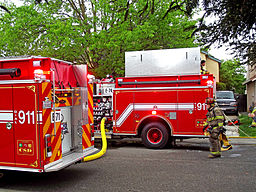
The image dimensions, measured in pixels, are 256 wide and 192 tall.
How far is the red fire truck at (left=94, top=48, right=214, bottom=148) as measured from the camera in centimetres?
895

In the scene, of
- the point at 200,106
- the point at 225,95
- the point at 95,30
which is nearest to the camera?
the point at 200,106

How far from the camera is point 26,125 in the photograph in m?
5.12

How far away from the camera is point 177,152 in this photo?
28.9ft

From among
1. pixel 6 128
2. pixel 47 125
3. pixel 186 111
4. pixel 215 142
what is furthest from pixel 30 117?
pixel 186 111

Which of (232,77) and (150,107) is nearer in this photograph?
(150,107)

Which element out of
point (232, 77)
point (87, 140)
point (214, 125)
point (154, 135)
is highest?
point (232, 77)

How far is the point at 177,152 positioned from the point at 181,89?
1999 millimetres

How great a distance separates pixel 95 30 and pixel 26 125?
1323cm

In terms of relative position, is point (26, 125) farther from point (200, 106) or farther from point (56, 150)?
point (200, 106)

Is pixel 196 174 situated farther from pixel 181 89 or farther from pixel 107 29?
pixel 107 29

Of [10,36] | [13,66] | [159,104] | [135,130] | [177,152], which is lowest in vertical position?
[177,152]

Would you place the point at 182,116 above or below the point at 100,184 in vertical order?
above

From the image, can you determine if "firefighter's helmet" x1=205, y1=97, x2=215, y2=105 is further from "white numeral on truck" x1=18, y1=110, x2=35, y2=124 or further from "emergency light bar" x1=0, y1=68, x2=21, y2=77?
"emergency light bar" x1=0, y1=68, x2=21, y2=77

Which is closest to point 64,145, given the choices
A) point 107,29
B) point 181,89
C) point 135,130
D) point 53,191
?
point 53,191
